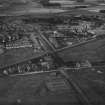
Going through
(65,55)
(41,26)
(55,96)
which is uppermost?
(41,26)

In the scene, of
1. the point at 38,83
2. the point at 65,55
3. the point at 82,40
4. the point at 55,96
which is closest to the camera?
the point at 55,96

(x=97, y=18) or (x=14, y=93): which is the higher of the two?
(x=97, y=18)

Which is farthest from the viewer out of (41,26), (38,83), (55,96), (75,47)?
(41,26)

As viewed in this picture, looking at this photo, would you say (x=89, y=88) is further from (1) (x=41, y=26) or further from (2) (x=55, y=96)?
(1) (x=41, y=26)

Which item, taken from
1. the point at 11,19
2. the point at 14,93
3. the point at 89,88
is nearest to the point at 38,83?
the point at 14,93

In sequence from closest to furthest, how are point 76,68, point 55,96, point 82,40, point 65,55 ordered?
point 55,96 → point 76,68 → point 65,55 → point 82,40

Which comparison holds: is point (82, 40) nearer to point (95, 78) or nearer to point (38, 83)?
point (95, 78)

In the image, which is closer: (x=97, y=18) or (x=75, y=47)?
(x=75, y=47)

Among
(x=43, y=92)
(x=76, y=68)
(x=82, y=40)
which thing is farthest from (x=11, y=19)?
(x=43, y=92)

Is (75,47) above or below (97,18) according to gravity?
below
